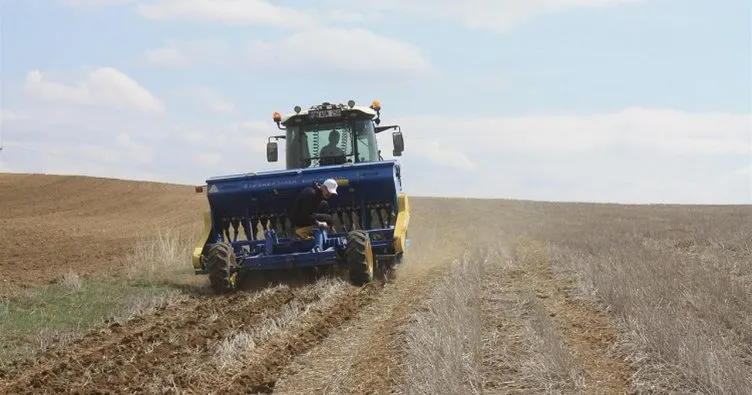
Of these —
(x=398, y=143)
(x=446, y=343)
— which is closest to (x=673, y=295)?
(x=446, y=343)

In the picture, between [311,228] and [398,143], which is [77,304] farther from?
[398,143]

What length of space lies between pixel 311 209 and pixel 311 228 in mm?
340

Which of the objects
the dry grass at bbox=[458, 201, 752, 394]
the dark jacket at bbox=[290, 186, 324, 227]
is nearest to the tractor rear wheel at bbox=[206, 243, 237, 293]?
the dark jacket at bbox=[290, 186, 324, 227]

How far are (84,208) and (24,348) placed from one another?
2368 cm

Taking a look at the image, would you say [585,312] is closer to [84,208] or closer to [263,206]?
[263,206]

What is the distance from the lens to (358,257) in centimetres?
1112

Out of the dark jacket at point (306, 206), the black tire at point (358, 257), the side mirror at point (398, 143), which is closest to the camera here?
the black tire at point (358, 257)

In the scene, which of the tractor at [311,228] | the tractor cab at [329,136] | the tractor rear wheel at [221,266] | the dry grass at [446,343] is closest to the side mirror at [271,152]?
the tractor cab at [329,136]

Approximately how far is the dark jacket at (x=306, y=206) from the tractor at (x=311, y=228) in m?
0.17

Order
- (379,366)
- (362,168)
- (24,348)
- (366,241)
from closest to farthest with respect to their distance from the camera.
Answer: (379,366) < (24,348) < (366,241) < (362,168)

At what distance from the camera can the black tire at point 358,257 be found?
1110cm

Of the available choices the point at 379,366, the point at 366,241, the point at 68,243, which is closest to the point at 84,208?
the point at 68,243

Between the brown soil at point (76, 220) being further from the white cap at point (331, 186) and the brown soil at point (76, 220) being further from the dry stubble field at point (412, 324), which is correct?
the white cap at point (331, 186)

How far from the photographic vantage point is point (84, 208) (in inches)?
1196
